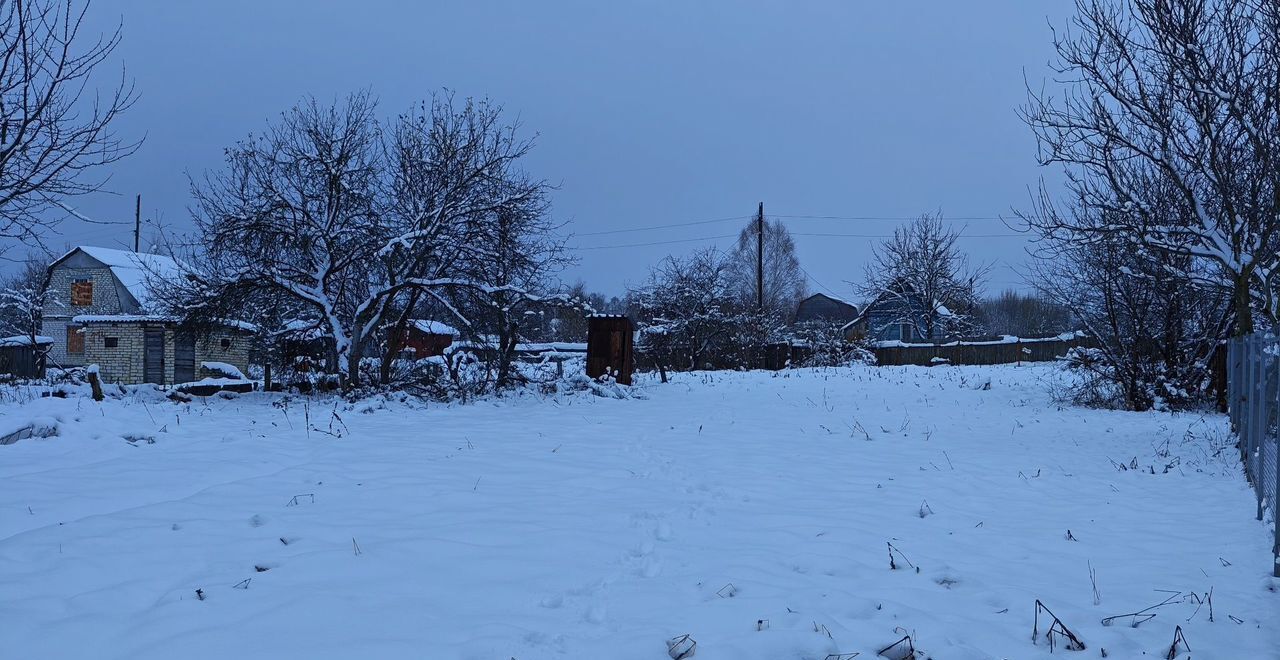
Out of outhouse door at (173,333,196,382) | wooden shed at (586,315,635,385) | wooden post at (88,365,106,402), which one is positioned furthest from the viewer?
outhouse door at (173,333,196,382)

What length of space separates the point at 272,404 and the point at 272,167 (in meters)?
4.19

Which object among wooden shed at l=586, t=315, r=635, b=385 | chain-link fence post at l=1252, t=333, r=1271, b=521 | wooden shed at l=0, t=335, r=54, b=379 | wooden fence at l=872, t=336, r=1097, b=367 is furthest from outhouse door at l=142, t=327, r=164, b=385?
chain-link fence post at l=1252, t=333, r=1271, b=521

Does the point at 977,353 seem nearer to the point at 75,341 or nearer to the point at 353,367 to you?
the point at 353,367

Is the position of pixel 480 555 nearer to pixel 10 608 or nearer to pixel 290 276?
pixel 10 608

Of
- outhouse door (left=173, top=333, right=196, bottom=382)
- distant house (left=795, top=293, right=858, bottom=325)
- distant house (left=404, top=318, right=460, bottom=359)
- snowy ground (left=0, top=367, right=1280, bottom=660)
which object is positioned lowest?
snowy ground (left=0, top=367, right=1280, bottom=660)

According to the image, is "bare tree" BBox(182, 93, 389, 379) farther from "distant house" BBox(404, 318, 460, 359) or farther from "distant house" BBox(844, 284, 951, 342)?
"distant house" BBox(844, 284, 951, 342)

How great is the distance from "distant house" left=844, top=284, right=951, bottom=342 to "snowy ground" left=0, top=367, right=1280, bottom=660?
31.3m

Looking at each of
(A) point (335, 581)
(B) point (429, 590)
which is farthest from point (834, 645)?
(A) point (335, 581)

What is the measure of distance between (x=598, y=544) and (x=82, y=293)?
3794cm

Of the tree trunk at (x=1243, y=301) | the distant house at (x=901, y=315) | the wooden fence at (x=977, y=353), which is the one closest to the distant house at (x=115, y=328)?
the wooden fence at (x=977, y=353)

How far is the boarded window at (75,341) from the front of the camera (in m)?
33.3

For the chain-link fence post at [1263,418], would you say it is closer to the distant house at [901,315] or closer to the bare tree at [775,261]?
the distant house at [901,315]

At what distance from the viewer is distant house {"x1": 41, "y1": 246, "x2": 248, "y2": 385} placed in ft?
97.6

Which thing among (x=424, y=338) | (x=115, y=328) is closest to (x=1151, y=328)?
(x=424, y=338)
